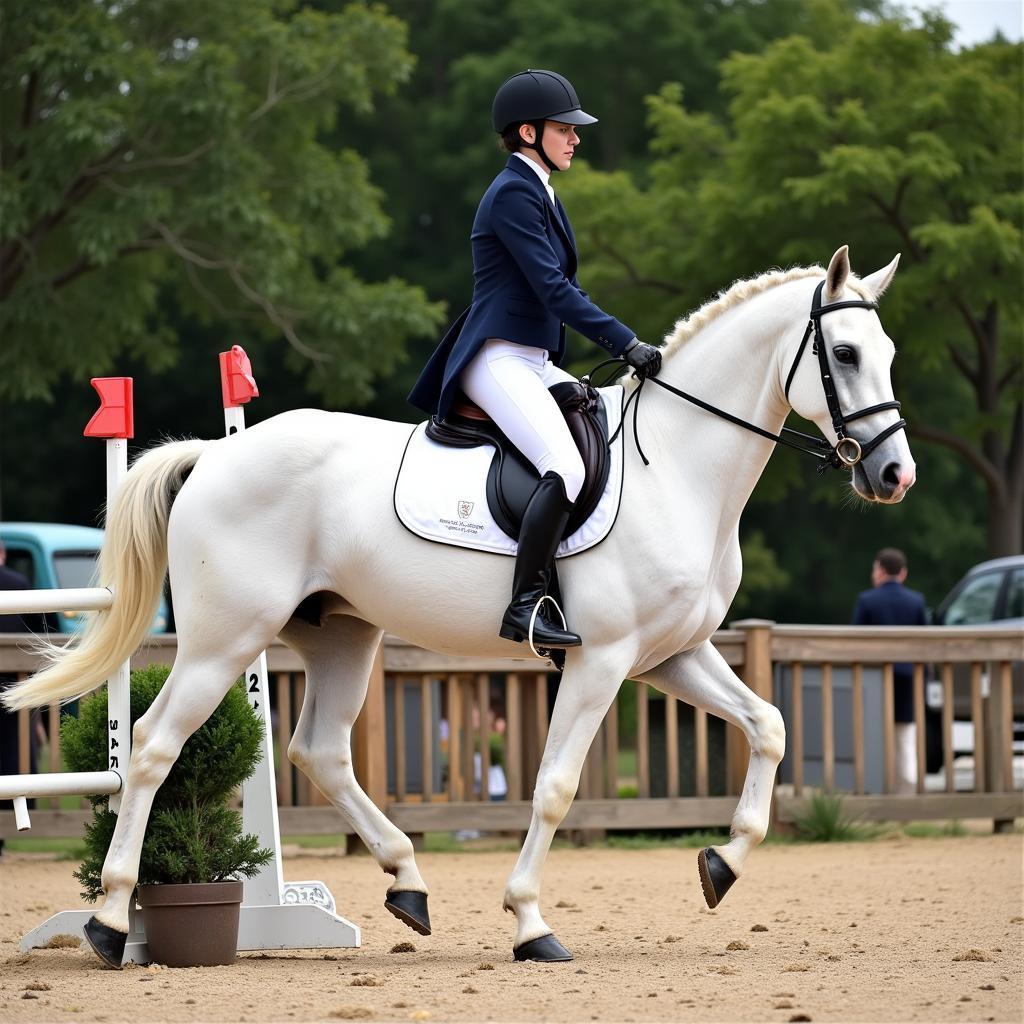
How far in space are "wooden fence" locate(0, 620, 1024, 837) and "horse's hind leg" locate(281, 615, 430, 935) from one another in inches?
151

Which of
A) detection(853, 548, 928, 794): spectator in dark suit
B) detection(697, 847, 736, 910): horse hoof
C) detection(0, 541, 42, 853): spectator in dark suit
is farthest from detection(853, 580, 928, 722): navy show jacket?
detection(697, 847, 736, 910): horse hoof

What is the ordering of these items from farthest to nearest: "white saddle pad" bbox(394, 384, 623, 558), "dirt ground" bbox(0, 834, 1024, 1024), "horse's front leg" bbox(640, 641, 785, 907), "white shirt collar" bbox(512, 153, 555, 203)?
1. "white shirt collar" bbox(512, 153, 555, 203)
2. "horse's front leg" bbox(640, 641, 785, 907)
3. "white saddle pad" bbox(394, 384, 623, 558)
4. "dirt ground" bbox(0, 834, 1024, 1024)

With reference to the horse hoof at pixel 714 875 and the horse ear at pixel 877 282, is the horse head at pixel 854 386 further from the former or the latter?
the horse hoof at pixel 714 875

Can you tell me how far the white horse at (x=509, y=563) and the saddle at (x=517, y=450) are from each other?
0.44ft

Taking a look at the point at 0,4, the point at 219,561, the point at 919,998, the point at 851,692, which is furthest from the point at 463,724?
the point at 0,4

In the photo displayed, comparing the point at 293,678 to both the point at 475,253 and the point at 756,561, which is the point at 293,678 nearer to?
the point at 475,253

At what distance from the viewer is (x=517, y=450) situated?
21.4ft

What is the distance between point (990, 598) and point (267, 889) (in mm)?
12194

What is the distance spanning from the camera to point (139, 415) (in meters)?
30.3

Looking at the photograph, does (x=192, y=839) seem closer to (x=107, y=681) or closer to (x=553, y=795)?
(x=107, y=681)

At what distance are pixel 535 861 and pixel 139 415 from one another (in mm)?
25092

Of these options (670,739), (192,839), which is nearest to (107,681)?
(192,839)

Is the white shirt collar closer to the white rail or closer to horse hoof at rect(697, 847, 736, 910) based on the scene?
the white rail

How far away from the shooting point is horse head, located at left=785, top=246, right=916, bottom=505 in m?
6.12
